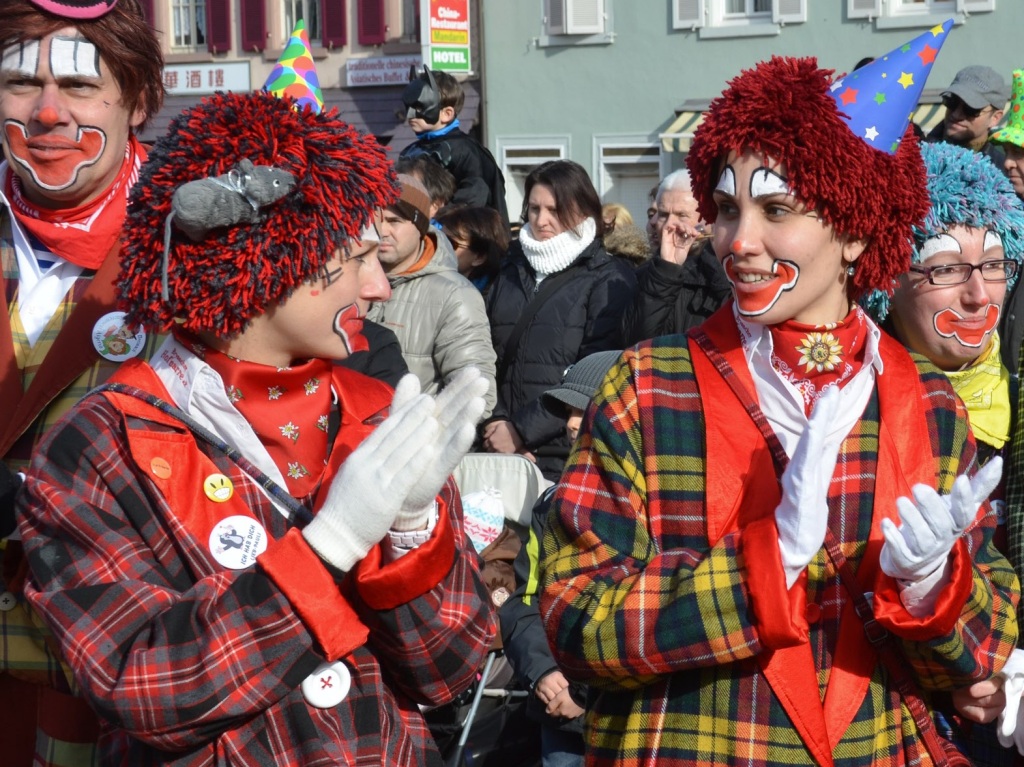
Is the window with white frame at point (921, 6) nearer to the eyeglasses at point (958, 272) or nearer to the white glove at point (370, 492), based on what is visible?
the eyeglasses at point (958, 272)

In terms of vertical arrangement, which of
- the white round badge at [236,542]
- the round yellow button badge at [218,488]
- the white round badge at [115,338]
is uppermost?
the white round badge at [115,338]

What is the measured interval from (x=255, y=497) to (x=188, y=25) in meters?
18.3

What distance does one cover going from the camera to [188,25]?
19.2 m

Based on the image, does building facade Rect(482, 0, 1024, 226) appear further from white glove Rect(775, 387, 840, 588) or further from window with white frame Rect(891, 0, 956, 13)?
white glove Rect(775, 387, 840, 588)

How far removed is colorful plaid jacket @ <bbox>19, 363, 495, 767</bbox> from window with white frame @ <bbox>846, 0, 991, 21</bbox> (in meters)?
14.5

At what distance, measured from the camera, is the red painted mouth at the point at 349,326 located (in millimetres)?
2338

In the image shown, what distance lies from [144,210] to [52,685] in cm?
94

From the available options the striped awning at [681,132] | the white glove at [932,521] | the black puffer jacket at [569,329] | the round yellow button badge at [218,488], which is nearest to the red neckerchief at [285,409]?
the round yellow button badge at [218,488]

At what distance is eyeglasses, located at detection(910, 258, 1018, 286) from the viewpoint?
2.98 metres

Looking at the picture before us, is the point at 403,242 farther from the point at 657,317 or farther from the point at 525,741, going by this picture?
the point at 525,741

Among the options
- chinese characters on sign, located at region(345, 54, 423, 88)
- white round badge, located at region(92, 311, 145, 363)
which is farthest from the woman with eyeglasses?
chinese characters on sign, located at region(345, 54, 423, 88)

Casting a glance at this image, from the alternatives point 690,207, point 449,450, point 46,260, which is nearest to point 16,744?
point 46,260

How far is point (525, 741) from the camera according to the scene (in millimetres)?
4402

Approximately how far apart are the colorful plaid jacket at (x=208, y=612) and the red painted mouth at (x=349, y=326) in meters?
0.18
